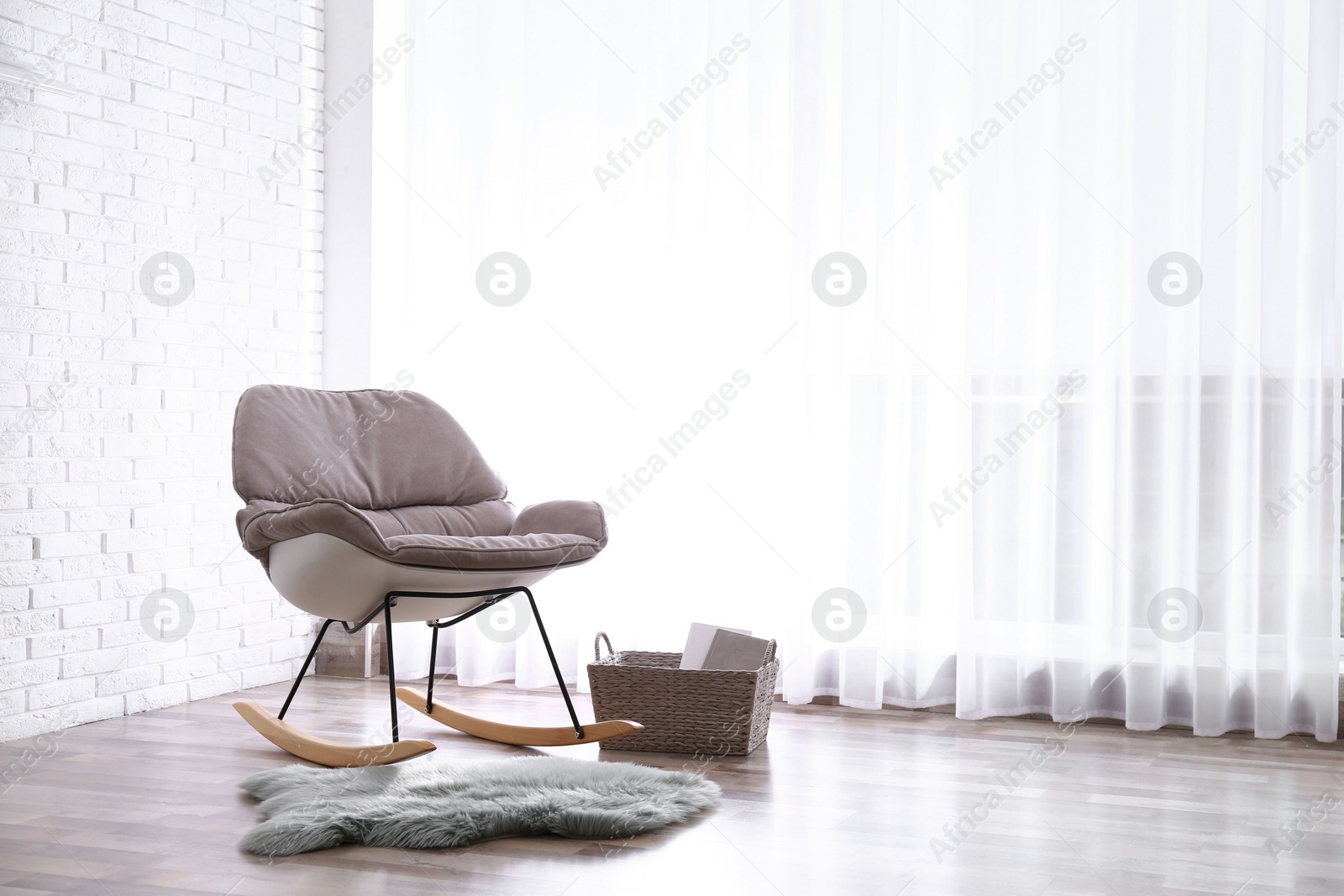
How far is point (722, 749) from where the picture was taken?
2.76 meters

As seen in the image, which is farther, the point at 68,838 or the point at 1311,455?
the point at 1311,455

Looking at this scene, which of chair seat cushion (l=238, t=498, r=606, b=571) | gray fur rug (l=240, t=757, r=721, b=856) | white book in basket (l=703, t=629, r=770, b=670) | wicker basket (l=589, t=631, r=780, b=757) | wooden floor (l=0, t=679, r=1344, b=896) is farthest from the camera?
white book in basket (l=703, t=629, r=770, b=670)

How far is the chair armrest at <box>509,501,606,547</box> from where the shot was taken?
2896 mm

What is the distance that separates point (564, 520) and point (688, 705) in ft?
1.73

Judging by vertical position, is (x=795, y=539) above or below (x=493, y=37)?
below

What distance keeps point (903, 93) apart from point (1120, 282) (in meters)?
0.74

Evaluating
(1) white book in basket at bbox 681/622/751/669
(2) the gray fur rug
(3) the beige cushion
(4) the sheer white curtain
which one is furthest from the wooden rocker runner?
(4) the sheer white curtain

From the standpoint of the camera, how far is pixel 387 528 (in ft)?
9.60

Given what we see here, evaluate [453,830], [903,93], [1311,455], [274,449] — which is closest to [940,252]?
[903,93]

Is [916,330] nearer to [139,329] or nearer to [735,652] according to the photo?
[735,652]

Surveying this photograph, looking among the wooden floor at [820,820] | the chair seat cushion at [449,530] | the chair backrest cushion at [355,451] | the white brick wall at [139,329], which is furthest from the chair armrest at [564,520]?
the white brick wall at [139,329]

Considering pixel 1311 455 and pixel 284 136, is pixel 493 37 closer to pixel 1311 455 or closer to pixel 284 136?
pixel 284 136

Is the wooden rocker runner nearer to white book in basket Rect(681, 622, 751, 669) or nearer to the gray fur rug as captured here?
the gray fur rug

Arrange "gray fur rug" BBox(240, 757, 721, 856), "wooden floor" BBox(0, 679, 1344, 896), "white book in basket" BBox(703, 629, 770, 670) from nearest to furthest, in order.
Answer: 1. "wooden floor" BBox(0, 679, 1344, 896)
2. "gray fur rug" BBox(240, 757, 721, 856)
3. "white book in basket" BBox(703, 629, 770, 670)
